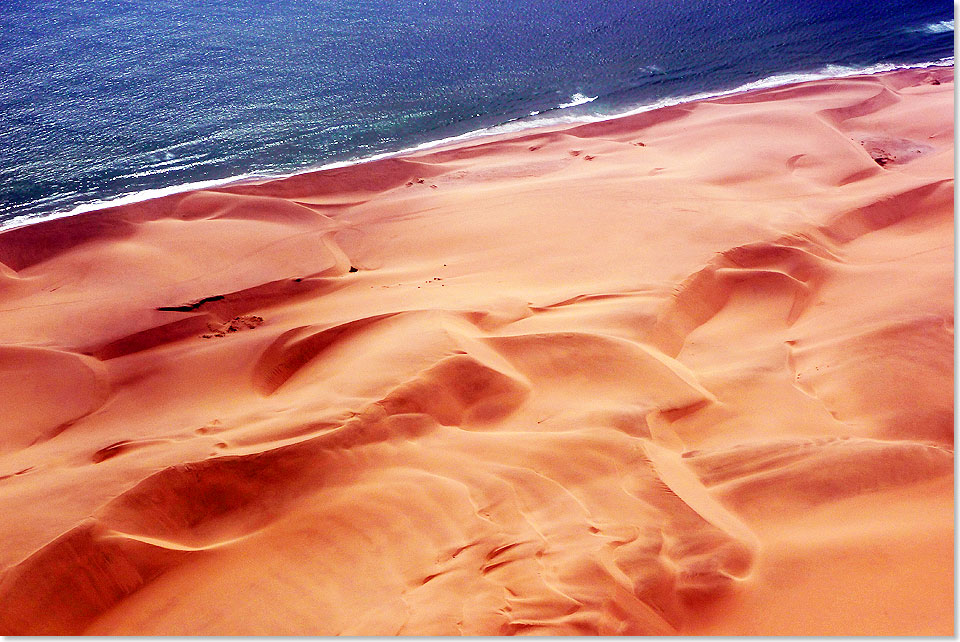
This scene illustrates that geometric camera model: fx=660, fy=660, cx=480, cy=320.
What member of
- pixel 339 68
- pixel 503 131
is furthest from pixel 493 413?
pixel 339 68

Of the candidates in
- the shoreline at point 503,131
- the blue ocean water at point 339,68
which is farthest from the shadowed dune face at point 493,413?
the blue ocean water at point 339,68

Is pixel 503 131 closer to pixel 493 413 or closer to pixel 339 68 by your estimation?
pixel 339 68

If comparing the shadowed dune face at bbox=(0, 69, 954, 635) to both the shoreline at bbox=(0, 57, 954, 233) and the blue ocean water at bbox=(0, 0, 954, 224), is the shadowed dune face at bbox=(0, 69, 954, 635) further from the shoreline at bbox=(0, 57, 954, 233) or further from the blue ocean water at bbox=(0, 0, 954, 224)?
the blue ocean water at bbox=(0, 0, 954, 224)

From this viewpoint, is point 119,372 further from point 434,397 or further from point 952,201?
point 952,201

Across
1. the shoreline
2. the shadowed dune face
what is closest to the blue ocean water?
the shoreline

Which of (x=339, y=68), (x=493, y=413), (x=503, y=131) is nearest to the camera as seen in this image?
(x=493, y=413)

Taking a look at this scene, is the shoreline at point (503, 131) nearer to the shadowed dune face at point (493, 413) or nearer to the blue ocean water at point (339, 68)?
the blue ocean water at point (339, 68)

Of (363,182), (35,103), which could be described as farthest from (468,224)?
(35,103)
